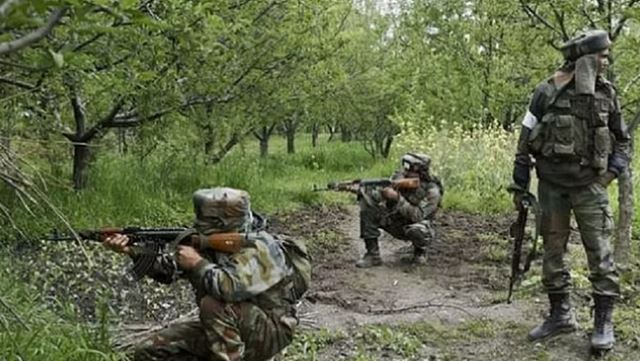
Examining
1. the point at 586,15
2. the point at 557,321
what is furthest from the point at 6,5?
the point at 586,15

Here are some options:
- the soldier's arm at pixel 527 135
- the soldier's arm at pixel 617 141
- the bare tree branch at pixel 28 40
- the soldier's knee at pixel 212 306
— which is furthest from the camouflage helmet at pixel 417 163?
the bare tree branch at pixel 28 40

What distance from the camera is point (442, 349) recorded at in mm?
5305

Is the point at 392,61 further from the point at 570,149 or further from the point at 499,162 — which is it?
the point at 570,149

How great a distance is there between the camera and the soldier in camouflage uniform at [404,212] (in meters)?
7.62

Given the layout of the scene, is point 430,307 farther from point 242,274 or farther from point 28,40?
point 28,40

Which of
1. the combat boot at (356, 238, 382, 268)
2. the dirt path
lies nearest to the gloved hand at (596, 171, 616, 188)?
the dirt path

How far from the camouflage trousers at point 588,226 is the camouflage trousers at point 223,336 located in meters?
2.13

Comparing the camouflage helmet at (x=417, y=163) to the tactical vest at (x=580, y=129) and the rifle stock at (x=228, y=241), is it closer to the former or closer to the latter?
the tactical vest at (x=580, y=129)

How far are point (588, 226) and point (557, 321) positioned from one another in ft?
2.27

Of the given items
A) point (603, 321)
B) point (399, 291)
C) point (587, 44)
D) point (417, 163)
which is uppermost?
point (587, 44)

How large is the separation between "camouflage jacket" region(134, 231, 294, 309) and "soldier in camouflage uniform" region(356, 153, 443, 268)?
3.62 m

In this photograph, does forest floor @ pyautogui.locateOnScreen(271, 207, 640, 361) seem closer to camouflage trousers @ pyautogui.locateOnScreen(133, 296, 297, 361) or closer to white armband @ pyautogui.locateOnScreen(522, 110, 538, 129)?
camouflage trousers @ pyautogui.locateOnScreen(133, 296, 297, 361)

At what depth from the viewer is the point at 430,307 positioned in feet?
20.2

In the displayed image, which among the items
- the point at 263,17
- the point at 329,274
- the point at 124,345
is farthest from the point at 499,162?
the point at 124,345
